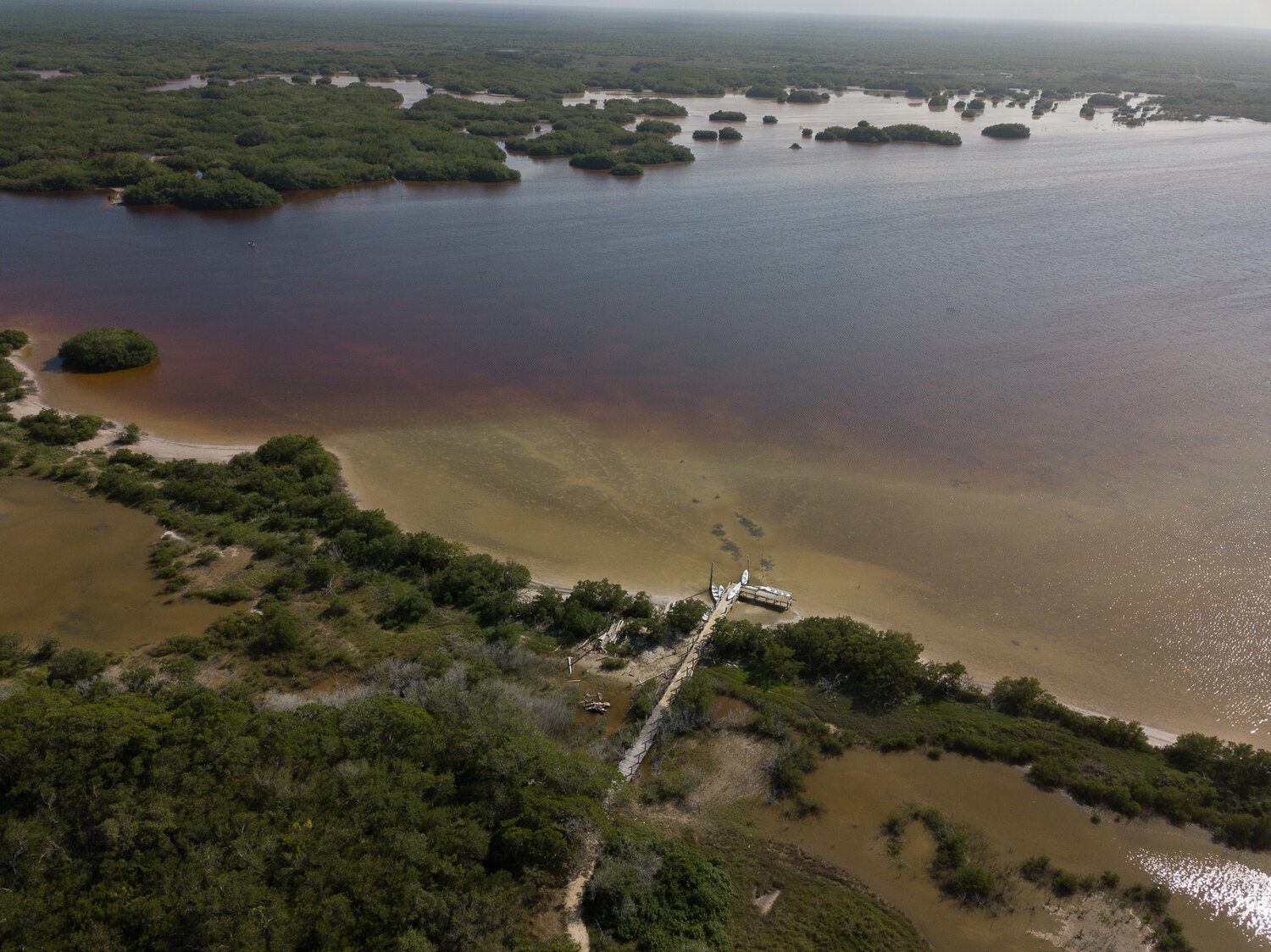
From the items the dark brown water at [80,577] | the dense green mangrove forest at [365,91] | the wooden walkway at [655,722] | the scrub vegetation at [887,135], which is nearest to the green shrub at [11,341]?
the dark brown water at [80,577]

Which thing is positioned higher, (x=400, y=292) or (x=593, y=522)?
(x=400, y=292)

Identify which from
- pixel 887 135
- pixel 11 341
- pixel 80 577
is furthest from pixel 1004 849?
pixel 887 135

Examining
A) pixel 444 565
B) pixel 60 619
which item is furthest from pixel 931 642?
pixel 60 619

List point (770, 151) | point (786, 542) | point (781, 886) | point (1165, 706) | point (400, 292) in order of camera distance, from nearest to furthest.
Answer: point (781, 886), point (1165, 706), point (786, 542), point (400, 292), point (770, 151)

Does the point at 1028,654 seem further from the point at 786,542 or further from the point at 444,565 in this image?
the point at 444,565

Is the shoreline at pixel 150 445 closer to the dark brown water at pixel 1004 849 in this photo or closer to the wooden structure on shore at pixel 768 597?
the wooden structure on shore at pixel 768 597

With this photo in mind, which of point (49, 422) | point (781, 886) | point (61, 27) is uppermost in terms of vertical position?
point (61, 27)

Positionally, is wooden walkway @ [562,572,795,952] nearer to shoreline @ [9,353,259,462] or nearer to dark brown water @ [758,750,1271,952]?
dark brown water @ [758,750,1271,952]
